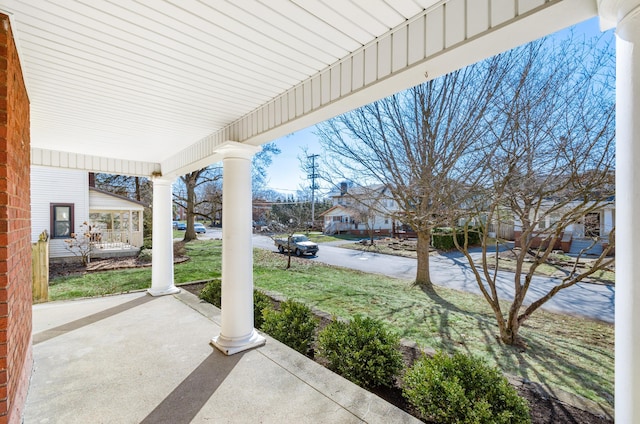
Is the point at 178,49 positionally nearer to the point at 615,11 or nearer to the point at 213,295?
the point at 615,11

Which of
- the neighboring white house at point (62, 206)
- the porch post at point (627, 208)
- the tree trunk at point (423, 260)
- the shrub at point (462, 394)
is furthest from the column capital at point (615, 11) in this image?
the neighboring white house at point (62, 206)

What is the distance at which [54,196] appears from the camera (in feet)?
36.8

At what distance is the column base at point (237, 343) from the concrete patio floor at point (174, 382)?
0.07 meters

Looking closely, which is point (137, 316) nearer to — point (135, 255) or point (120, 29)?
point (120, 29)

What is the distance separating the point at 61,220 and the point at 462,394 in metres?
13.9

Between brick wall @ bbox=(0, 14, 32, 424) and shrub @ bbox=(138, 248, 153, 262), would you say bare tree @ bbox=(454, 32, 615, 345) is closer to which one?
brick wall @ bbox=(0, 14, 32, 424)

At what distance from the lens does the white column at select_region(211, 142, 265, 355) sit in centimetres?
374

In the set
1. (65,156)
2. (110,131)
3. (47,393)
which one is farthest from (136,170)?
(47,393)

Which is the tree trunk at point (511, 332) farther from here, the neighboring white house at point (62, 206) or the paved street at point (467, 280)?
the neighboring white house at point (62, 206)

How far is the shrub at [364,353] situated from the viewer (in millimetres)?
3070

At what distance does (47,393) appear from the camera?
2.91 meters

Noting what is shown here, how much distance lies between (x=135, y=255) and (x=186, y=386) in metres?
11.8

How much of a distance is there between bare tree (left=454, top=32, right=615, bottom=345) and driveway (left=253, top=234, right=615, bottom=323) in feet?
10.3

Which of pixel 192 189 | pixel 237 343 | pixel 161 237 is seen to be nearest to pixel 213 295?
pixel 161 237
